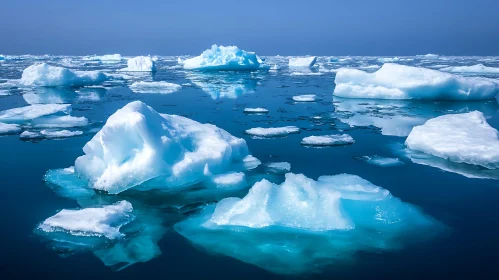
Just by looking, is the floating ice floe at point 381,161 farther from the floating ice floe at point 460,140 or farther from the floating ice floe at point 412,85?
the floating ice floe at point 412,85

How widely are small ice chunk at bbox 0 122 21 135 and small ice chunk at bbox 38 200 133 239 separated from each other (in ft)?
18.2

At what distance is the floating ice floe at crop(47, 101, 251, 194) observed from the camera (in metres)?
5.02

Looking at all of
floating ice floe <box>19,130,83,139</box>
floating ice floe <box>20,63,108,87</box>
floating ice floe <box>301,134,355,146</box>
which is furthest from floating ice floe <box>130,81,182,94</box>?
floating ice floe <box>301,134,355,146</box>

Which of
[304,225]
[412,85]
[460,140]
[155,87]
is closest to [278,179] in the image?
[304,225]

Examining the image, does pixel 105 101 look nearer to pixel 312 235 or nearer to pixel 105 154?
pixel 105 154

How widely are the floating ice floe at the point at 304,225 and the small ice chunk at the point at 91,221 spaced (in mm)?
601

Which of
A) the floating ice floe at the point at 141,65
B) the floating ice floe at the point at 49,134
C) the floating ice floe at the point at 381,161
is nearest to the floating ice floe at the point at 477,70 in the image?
the floating ice floe at the point at 141,65

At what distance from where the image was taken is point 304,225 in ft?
13.1

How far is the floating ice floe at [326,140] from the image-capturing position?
303 inches

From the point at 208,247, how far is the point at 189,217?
69 cm

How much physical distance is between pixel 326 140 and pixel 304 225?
13.1ft

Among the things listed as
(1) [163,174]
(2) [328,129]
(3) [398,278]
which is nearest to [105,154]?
(1) [163,174]

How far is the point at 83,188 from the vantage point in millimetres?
5250

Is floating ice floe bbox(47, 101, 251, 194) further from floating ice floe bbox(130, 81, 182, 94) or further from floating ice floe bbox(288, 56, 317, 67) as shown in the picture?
floating ice floe bbox(288, 56, 317, 67)
